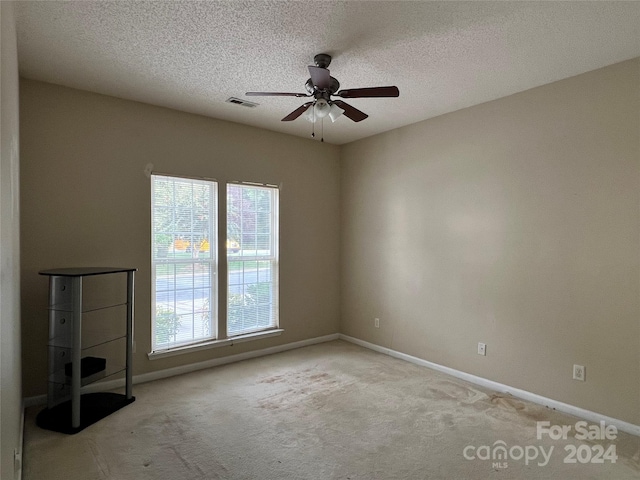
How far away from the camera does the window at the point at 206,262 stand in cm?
385

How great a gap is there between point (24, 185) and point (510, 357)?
4.55 meters

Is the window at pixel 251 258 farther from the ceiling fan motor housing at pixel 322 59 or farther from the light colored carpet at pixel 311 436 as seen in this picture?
the ceiling fan motor housing at pixel 322 59

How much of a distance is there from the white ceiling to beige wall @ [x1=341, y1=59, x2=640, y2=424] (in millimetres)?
398

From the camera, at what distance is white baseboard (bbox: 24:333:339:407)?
316cm

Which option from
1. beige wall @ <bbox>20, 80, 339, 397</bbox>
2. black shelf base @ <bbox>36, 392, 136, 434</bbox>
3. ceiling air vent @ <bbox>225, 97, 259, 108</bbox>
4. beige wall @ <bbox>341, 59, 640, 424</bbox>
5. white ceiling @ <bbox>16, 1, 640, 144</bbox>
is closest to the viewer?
white ceiling @ <bbox>16, 1, 640, 144</bbox>

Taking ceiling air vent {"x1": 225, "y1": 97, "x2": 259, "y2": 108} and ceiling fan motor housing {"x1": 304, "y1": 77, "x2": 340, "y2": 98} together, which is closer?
ceiling fan motor housing {"x1": 304, "y1": 77, "x2": 340, "y2": 98}

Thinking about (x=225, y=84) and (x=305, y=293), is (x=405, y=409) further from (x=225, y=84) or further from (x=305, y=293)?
(x=225, y=84)

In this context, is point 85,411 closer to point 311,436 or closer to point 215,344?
point 215,344

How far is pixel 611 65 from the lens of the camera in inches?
112

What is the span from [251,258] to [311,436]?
2.29m

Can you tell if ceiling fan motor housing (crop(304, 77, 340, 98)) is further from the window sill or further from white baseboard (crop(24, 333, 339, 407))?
white baseboard (crop(24, 333, 339, 407))

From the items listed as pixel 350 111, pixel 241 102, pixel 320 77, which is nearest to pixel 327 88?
pixel 320 77

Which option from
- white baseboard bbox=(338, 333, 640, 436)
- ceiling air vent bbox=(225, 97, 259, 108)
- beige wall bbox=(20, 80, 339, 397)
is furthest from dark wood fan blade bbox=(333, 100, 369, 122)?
white baseboard bbox=(338, 333, 640, 436)

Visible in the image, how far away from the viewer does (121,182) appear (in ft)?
11.7
